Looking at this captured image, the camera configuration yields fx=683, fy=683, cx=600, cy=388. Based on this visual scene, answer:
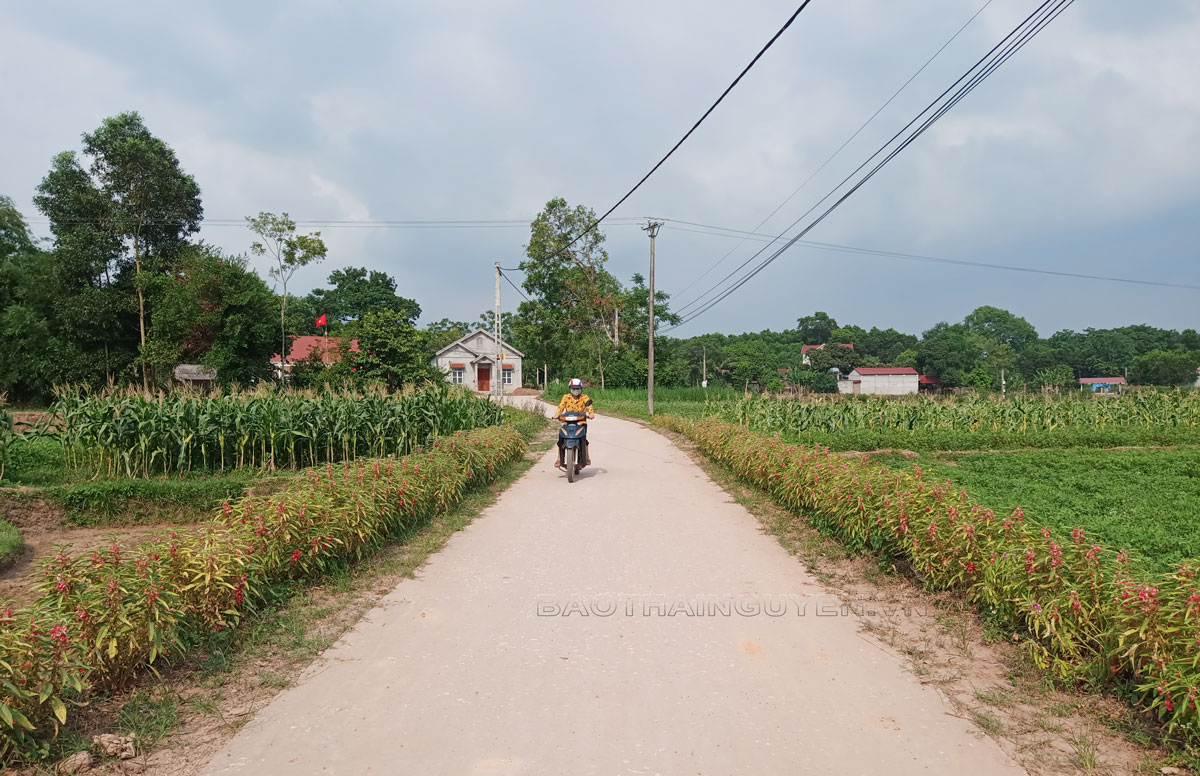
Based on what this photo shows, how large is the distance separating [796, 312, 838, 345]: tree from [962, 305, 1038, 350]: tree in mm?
23987

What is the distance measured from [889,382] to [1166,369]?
24529 mm

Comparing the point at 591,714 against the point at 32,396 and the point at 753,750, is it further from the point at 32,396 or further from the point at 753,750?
the point at 32,396

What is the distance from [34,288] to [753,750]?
38198mm

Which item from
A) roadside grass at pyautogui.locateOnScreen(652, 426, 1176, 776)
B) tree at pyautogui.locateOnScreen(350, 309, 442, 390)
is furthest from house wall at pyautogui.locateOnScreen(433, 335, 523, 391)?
roadside grass at pyautogui.locateOnScreen(652, 426, 1176, 776)

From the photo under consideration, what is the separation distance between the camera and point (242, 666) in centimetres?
415

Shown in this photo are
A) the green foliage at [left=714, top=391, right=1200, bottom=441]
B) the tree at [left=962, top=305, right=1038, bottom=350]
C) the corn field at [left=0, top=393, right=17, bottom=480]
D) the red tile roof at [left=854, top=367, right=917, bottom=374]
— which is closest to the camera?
the corn field at [left=0, top=393, right=17, bottom=480]

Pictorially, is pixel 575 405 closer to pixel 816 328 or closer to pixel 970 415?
pixel 970 415

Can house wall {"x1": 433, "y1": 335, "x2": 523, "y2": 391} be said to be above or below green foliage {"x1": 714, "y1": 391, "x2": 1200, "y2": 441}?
above

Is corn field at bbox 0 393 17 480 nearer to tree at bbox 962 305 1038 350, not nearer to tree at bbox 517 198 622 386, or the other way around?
tree at bbox 517 198 622 386

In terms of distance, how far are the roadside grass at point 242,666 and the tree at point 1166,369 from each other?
6914 centimetres

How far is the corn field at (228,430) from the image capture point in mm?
11562

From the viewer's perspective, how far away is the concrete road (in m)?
3.14

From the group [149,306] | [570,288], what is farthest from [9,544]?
[570,288]

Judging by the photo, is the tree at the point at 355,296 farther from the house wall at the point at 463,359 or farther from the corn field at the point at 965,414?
the corn field at the point at 965,414
